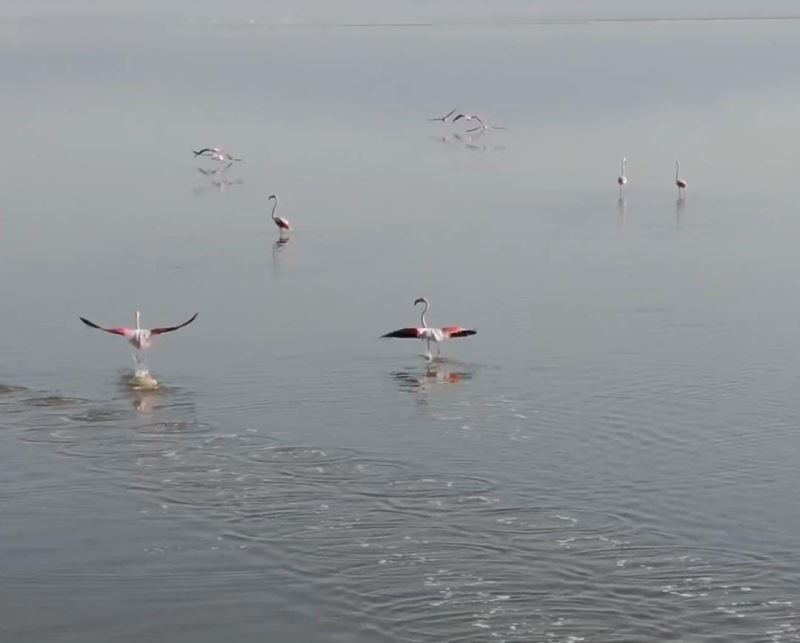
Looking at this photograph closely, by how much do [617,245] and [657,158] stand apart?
27.6 ft

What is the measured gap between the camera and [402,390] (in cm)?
1434

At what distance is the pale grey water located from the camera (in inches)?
392

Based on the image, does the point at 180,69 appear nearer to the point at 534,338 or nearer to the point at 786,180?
the point at 786,180

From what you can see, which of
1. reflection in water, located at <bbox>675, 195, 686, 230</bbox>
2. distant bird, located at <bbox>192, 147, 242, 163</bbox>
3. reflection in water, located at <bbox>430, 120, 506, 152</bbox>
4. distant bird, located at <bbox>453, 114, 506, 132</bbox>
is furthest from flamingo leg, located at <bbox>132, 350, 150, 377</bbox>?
distant bird, located at <bbox>453, 114, 506, 132</bbox>

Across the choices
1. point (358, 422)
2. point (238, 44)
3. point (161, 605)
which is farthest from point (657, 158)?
point (238, 44)

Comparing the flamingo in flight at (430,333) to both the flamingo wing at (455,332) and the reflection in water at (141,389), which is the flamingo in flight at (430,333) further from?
the reflection in water at (141,389)

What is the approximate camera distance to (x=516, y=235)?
2105 centimetres

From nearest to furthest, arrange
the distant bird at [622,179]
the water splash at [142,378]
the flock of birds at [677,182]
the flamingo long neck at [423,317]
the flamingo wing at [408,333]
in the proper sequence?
the water splash at [142,378], the flamingo wing at [408,333], the flamingo long neck at [423,317], the flock of birds at [677,182], the distant bird at [622,179]

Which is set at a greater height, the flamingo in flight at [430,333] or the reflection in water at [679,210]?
the reflection in water at [679,210]

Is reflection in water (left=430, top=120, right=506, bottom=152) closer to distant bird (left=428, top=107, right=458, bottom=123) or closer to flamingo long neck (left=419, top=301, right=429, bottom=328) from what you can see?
distant bird (left=428, top=107, right=458, bottom=123)

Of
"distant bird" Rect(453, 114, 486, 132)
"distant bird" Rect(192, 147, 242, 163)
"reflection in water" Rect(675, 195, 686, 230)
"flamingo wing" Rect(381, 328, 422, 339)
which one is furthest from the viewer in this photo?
"distant bird" Rect(453, 114, 486, 132)

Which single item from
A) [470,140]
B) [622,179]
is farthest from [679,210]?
[470,140]

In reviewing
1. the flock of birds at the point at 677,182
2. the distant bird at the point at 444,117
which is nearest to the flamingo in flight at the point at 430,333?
the flock of birds at the point at 677,182

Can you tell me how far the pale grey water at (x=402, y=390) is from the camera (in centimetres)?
996
